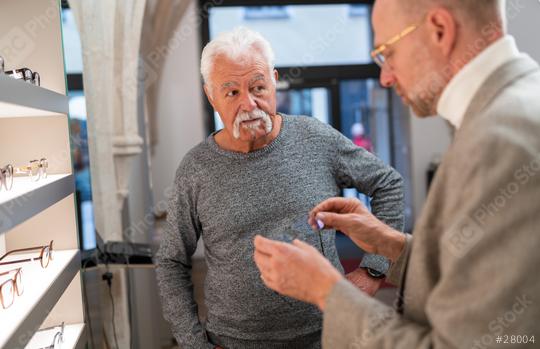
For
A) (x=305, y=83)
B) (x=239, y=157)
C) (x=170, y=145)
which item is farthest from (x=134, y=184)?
(x=305, y=83)

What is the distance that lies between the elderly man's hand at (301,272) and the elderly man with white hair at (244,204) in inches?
22.0

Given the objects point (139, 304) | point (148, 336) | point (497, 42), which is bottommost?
point (148, 336)

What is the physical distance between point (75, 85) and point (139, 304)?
380cm

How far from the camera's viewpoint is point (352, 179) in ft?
6.53

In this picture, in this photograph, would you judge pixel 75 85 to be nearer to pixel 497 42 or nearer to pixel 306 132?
pixel 306 132

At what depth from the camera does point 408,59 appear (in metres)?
1.10

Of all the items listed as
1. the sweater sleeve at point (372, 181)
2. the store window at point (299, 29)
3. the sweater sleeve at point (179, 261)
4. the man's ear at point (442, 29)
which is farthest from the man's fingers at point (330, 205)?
the store window at point (299, 29)

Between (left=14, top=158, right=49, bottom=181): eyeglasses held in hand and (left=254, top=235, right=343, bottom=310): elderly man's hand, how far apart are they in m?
0.92

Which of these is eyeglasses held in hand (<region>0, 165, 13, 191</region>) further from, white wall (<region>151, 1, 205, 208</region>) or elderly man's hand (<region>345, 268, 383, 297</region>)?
white wall (<region>151, 1, 205, 208</region>)

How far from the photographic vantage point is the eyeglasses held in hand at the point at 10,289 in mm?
1331

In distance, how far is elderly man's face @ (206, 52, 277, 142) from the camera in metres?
1.83

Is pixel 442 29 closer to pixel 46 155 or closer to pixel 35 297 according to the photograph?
pixel 35 297

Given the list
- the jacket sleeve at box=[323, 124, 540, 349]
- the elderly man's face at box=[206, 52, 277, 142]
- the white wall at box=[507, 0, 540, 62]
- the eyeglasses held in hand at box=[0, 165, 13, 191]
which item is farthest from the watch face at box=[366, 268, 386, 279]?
the white wall at box=[507, 0, 540, 62]

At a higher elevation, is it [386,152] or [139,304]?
[386,152]
